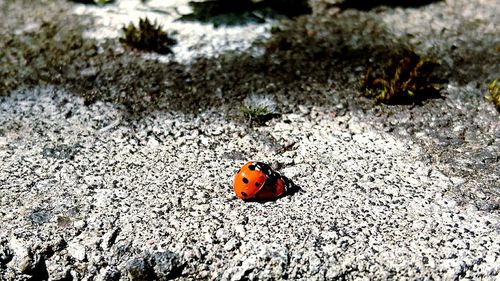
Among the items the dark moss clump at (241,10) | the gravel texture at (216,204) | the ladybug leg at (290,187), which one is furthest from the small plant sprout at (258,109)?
the dark moss clump at (241,10)

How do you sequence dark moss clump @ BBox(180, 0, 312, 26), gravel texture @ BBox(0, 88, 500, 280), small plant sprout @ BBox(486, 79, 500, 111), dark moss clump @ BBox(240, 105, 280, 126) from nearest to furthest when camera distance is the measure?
gravel texture @ BBox(0, 88, 500, 280) < dark moss clump @ BBox(240, 105, 280, 126) < small plant sprout @ BBox(486, 79, 500, 111) < dark moss clump @ BBox(180, 0, 312, 26)

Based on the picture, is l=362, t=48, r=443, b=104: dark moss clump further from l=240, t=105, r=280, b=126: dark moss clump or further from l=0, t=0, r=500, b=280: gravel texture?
l=240, t=105, r=280, b=126: dark moss clump

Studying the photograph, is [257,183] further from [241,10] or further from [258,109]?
[241,10]

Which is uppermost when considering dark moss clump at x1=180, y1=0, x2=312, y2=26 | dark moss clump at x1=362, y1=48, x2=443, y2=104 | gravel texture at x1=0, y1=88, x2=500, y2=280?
dark moss clump at x1=180, y1=0, x2=312, y2=26

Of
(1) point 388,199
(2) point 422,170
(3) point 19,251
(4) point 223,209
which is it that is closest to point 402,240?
(1) point 388,199

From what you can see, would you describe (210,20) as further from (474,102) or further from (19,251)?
(19,251)

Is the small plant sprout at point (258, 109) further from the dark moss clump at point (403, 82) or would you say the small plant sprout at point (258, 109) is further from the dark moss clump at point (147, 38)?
the dark moss clump at point (147, 38)


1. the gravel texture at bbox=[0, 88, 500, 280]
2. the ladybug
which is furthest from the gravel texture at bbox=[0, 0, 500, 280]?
the ladybug
